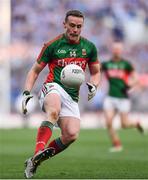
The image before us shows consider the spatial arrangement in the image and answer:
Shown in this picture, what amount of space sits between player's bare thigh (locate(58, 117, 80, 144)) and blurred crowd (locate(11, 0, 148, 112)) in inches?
768

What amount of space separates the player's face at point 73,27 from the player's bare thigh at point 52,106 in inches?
33.1

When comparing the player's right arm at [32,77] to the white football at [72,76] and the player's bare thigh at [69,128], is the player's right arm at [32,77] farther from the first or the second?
the player's bare thigh at [69,128]

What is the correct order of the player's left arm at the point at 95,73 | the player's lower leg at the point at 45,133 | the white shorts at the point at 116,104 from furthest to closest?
the white shorts at the point at 116,104 → the player's left arm at the point at 95,73 → the player's lower leg at the point at 45,133

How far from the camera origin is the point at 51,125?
8.84 meters

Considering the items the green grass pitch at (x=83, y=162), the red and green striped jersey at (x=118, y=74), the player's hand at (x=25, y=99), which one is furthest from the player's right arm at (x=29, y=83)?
the red and green striped jersey at (x=118, y=74)

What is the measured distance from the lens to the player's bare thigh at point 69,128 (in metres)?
9.20

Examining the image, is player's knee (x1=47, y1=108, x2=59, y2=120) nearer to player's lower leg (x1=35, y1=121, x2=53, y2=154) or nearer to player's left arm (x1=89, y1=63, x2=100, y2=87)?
player's lower leg (x1=35, y1=121, x2=53, y2=154)

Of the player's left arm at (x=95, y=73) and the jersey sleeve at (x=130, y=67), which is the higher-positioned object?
the jersey sleeve at (x=130, y=67)

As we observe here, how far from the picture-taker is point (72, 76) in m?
8.99

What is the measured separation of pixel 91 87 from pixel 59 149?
36.8 inches

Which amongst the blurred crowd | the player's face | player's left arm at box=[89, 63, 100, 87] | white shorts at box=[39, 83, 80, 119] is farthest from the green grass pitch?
the blurred crowd

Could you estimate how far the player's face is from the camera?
9.27 metres

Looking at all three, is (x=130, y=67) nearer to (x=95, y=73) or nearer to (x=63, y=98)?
(x=95, y=73)

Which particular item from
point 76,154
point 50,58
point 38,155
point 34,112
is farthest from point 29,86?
point 34,112
